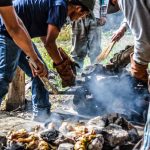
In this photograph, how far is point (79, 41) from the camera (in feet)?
27.0

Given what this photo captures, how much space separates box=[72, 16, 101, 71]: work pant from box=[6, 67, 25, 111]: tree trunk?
240 centimetres

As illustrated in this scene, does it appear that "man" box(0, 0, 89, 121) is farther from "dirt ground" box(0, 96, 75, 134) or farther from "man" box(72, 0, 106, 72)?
"man" box(72, 0, 106, 72)

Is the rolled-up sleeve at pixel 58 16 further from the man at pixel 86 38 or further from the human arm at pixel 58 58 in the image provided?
the man at pixel 86 38

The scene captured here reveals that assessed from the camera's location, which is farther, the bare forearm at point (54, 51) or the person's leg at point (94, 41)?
the person's leg at point (94, 41)

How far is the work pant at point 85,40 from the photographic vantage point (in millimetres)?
8148

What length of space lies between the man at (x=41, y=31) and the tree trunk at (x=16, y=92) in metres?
0.49

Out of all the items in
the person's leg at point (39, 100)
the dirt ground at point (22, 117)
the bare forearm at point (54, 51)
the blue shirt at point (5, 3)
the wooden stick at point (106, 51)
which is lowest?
the dirt ground at point (22, 117)

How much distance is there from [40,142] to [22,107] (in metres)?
2.11

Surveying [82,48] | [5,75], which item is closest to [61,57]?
[5,75]

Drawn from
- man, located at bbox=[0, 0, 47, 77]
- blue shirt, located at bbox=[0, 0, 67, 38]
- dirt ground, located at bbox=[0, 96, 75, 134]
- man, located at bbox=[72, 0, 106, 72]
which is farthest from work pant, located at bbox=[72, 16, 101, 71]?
man, located at bbox=[0, 0, 47, 77]

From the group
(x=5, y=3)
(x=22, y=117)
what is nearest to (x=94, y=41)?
(x=22, y=117)

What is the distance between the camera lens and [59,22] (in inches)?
187

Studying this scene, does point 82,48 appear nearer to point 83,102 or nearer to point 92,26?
point 92,26

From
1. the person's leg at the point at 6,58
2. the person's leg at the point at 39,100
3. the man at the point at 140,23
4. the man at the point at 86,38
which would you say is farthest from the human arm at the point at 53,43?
the man at the point at 86,38
